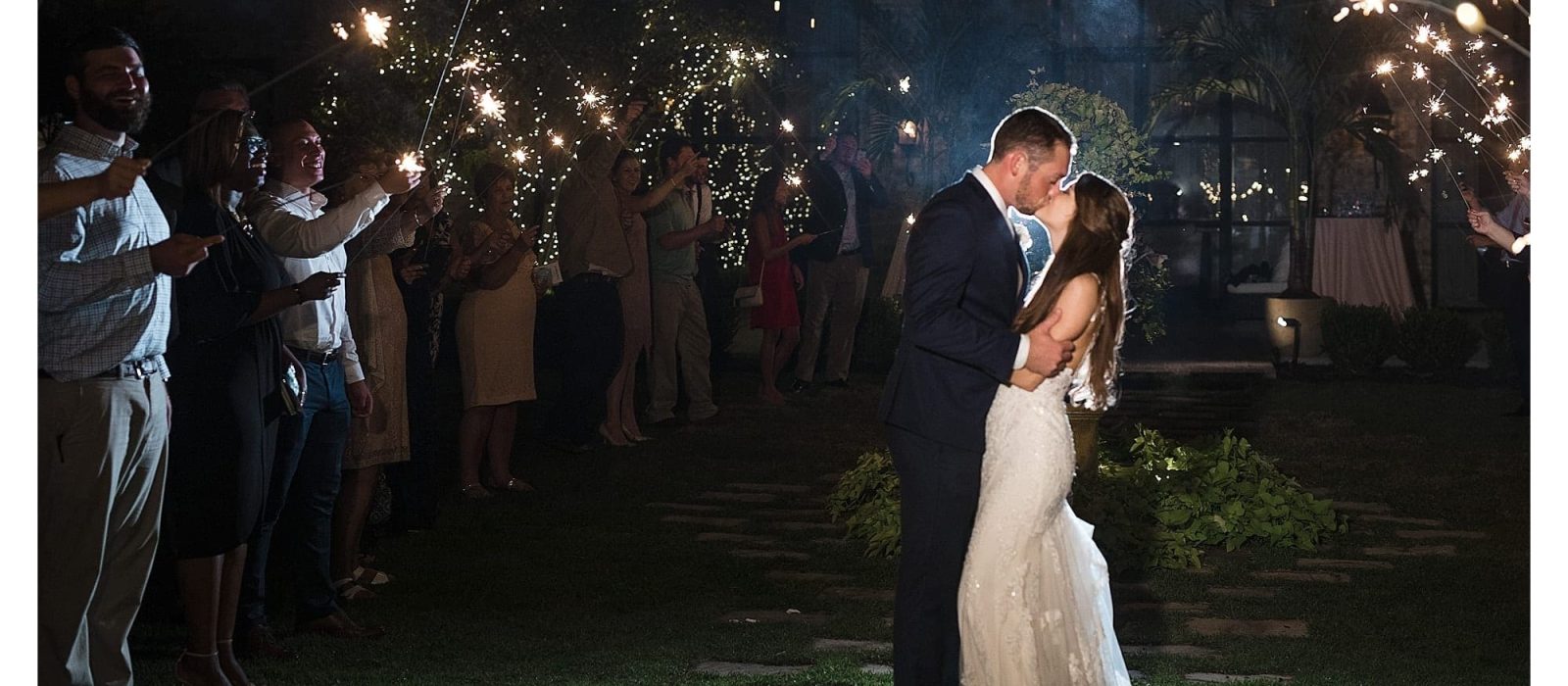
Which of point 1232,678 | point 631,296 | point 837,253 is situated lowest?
point 1232,678

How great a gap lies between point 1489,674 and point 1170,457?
287 cm

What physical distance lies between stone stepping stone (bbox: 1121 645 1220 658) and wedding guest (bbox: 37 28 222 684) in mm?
3412

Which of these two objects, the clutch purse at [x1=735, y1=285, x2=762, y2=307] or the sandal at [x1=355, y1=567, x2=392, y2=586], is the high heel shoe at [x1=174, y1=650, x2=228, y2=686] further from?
the clutch purse at [x1=735, y1=285, x2=762, y2=307]

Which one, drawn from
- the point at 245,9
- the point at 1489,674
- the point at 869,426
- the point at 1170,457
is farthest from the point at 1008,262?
the point at 245,9

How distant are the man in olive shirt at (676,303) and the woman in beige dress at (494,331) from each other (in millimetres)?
2791

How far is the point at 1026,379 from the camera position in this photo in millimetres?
4875

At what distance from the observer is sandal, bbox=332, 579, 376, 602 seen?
275 inches

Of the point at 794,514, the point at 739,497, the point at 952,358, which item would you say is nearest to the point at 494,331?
the point at 739,497

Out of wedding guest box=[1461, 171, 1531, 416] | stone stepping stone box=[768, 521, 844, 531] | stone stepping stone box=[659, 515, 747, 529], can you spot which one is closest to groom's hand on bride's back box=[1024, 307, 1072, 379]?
stone stepping stone box=[768, 521, 844, 531]

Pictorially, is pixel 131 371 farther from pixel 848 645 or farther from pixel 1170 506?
pixel 1170 506

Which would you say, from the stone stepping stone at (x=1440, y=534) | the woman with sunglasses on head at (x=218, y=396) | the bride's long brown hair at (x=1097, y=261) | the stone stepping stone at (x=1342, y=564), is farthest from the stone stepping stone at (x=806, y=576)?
the stone stepping stone at (x=1440, y=534)

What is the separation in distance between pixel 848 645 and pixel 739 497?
341 centimetres

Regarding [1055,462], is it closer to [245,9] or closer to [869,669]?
[869,669]
